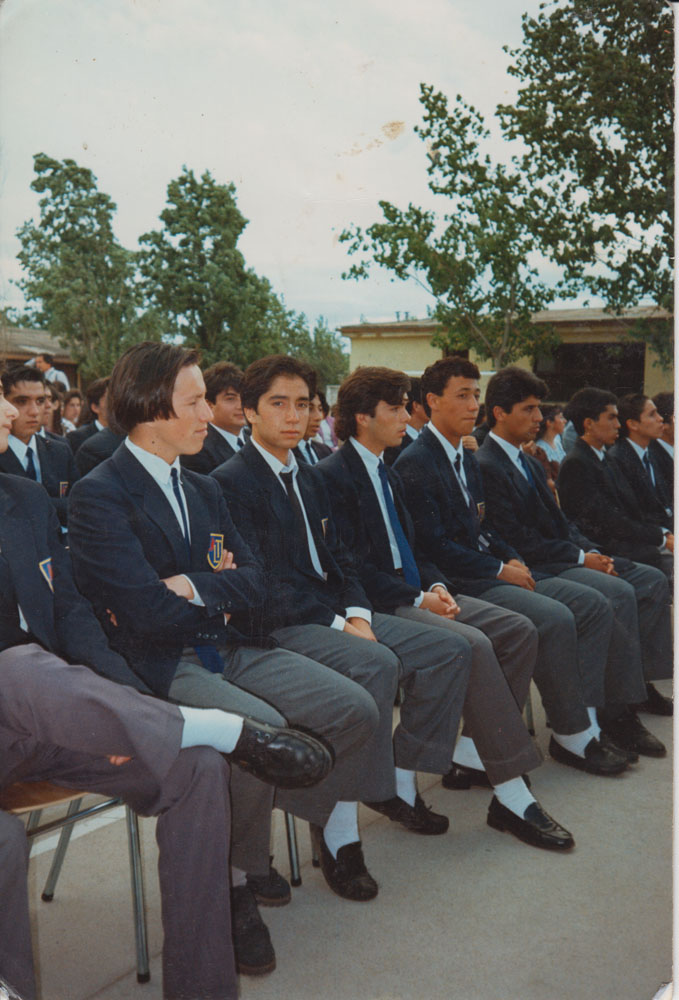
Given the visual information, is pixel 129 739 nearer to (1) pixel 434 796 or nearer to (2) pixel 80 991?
(2) pixel 80 991

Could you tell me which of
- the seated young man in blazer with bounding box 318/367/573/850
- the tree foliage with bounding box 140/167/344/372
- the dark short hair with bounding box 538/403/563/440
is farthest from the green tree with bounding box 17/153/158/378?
the dark short hair with bounding box 538/403/563/440

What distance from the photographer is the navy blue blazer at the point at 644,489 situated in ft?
14.5

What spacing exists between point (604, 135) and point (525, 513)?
1.80 metres

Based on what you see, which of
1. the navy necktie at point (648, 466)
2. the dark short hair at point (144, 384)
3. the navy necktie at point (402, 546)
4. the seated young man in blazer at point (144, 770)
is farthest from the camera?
the navy necktie at point (648, 466)

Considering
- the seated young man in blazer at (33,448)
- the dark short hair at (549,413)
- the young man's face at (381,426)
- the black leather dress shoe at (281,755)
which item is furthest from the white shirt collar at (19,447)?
the dark short hair at (549,413)

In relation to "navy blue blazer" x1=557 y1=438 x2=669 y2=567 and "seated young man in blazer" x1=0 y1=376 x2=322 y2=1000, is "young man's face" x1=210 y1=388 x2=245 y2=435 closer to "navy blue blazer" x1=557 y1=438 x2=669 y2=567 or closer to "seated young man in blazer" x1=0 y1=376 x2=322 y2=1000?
"navy blue blazer" x1=557 y1=438 x2=669 y2=567

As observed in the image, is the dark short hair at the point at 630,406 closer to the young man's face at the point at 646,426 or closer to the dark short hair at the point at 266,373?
the young man's face at the point at 646,426

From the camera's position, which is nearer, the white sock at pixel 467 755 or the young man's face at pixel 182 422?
the young man's face at pixel 182 422

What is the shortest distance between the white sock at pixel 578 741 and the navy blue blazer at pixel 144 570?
1599 mm

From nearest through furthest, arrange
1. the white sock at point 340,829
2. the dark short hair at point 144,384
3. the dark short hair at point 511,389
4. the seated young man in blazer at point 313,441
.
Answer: the dark short hair at point 144,384
the white sock at point 340,829
the dark short hair at point 511,389
the seated young man in blazer at point 313,441

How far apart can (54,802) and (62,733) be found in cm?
31

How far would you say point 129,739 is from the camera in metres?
1.78

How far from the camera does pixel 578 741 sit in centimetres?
333

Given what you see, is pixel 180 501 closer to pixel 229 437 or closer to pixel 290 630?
pixel 290 630
